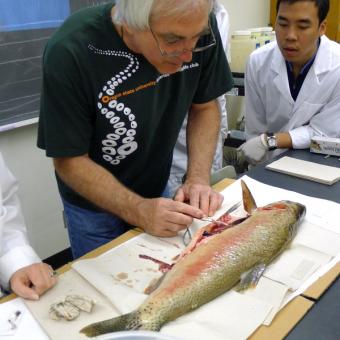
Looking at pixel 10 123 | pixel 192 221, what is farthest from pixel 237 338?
pixel 10 123

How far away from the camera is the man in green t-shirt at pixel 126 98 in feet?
3.36

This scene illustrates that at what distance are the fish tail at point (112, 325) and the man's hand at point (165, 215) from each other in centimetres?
32

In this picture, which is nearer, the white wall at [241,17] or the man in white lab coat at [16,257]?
the man in white lab coat at [16,257]

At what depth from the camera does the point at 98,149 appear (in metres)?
1.30

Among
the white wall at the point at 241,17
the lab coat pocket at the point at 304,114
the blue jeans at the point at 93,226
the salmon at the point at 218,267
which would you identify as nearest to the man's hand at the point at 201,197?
the salmon at the point at 218,267

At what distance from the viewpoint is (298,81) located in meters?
2.04

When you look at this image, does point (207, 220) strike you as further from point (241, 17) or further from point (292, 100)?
point (241, 17)

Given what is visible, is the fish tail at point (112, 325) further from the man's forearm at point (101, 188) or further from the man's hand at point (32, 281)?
the man's forearm at point (101, 188)

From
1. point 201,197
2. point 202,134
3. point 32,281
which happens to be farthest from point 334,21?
point 32,281

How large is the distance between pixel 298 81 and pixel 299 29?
26 centimetres

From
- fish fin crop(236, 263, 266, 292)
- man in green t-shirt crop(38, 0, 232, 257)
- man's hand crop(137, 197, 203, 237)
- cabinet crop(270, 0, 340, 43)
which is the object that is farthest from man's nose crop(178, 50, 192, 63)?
cabinet crop(270, 0, 340, 43)

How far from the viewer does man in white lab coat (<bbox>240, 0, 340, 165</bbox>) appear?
6.12 feet

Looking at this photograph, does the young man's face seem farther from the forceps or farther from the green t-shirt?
the forceps

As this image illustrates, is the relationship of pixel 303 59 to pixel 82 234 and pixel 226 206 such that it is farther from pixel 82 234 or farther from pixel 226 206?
pixel 82 234
